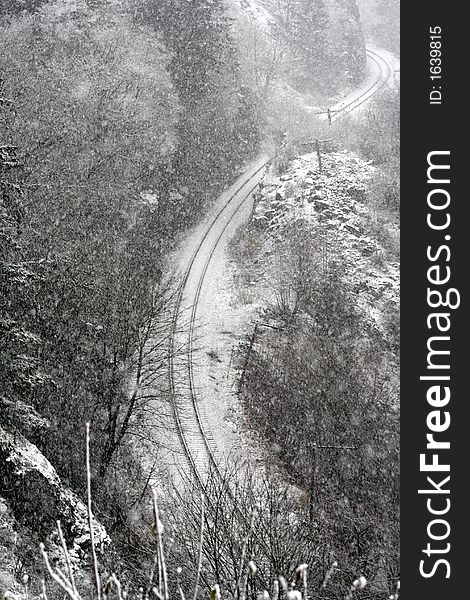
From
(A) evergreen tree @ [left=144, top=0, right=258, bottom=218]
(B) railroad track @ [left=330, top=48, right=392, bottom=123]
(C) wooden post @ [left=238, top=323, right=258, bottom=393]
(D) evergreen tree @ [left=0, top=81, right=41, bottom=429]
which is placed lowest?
(D) evergreen tree @ [left=0, top=81, right=41, bottom=429]

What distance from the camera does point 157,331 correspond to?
2300 centimetres

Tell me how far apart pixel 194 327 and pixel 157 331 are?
2105 mm

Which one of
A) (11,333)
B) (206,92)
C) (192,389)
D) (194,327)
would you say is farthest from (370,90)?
(11,333)

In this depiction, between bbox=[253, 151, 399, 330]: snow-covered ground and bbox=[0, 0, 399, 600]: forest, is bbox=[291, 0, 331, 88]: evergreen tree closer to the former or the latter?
bbox=[0, 0, 399, 600]: forest

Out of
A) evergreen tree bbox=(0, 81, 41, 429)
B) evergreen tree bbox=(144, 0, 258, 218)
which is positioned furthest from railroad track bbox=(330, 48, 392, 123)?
evergreen tree bbox=(0, 81, 41, 429)

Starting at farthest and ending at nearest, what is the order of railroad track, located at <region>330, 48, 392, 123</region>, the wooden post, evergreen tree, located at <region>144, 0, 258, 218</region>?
1. railroad track, located at <region>330, 48, 392, 123</region>
2. evergreen tree, located at <region>144, 0, 258, 218</region>
3. the wooden post

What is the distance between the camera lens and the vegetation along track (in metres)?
19.9

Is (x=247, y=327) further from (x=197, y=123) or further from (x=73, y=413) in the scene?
(x=197, y=123)

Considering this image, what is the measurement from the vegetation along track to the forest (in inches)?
23.3

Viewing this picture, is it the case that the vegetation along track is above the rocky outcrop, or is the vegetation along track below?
above

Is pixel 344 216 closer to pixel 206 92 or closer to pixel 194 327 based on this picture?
pixel 194 327

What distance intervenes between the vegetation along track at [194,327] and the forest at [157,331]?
1.94 feet

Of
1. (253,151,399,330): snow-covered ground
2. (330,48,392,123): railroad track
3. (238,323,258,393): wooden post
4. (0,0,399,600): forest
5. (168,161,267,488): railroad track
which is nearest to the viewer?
(0,0,399,600): forest

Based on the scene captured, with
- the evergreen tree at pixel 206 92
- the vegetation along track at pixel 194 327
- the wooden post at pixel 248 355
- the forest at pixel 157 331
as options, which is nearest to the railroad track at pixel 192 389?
the vegetation along track at pixel 194 327
